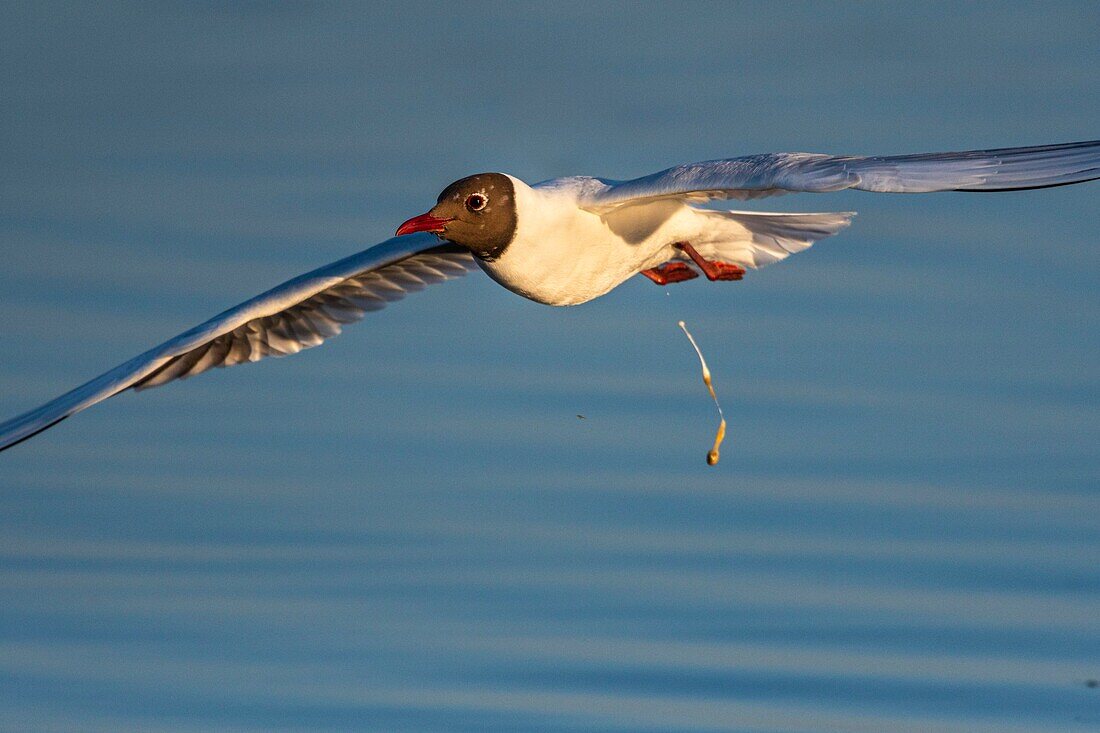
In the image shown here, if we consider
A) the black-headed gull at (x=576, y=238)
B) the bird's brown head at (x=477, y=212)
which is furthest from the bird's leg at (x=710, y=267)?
the bird's brown head at (x=477, y=212)

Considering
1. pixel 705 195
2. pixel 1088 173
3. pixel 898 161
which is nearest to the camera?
pixel 1088 173

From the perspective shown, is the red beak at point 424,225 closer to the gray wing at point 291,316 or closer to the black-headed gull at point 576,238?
the black-headed gull at point 576,238

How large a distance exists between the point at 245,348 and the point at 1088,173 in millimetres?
4552

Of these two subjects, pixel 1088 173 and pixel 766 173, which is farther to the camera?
pixel 766 173

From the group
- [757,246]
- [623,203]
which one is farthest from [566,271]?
[757,246]

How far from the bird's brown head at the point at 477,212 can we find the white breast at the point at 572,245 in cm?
5

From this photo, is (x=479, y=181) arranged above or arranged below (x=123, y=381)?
above

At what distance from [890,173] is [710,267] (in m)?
1.95

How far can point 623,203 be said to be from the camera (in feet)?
23.8

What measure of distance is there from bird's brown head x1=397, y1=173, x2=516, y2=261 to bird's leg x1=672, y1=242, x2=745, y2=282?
93 centimetres

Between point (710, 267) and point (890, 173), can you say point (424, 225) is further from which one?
point (890, 173)

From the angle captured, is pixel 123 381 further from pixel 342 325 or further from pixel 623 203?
pixel 623 203

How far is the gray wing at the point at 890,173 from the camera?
6.06 m

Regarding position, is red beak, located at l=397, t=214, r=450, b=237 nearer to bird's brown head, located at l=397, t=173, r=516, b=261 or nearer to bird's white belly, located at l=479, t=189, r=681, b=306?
bird's brown head, located at l=397, t=173, r=516, b=261
